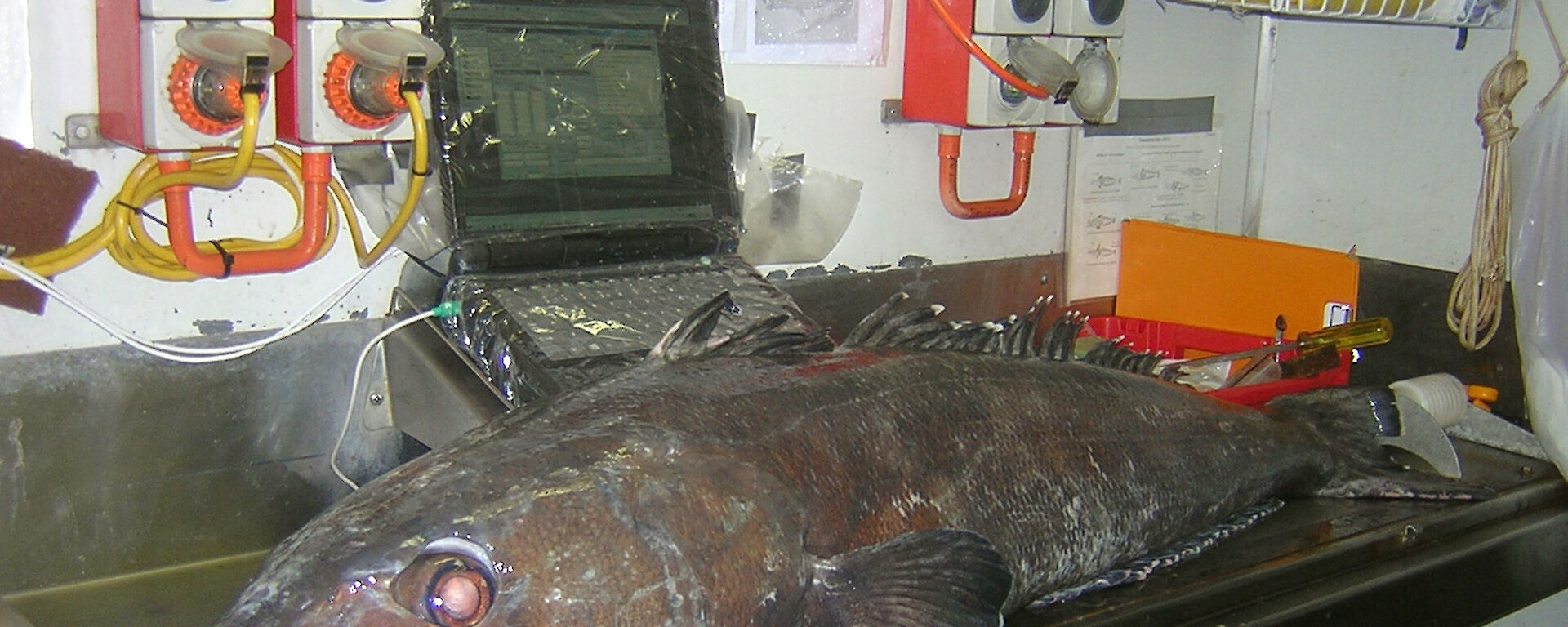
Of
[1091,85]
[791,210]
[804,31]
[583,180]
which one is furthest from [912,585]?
[1091,85]

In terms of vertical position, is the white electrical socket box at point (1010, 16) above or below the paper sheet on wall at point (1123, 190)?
above

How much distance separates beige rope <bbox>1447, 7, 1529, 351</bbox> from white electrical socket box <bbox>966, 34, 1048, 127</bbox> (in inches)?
32.5

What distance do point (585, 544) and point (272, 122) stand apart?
84 cm

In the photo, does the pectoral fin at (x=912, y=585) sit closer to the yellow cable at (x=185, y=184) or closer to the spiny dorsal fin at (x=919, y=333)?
the spiny dorsal fin at (x=919, y=333)

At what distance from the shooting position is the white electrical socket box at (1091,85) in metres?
2.20

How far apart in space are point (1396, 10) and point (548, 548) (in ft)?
6.54

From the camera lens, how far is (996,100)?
2.13 meters

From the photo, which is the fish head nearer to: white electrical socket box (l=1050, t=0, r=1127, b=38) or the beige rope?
white electrical socket box (l=1050, t=0, r=1127, b=38)

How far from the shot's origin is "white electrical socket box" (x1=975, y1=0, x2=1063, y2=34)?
2061 millimetres

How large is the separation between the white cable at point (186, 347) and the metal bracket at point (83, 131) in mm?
167

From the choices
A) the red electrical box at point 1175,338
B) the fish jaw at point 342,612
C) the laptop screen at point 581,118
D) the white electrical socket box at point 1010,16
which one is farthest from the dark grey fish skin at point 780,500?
the red electrical box at point 1175,338

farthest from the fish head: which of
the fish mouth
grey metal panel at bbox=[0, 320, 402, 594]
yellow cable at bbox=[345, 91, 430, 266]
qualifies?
grey metal panel at bbox=[0, 320, 402, 594]

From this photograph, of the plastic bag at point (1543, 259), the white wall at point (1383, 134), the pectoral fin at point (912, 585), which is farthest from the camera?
the white wall at point (1383, 134)

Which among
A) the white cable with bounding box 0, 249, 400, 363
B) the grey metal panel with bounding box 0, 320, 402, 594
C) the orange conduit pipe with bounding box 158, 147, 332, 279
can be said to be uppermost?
the orange conduit pipe with bounding box 158, 147, 332, 279
